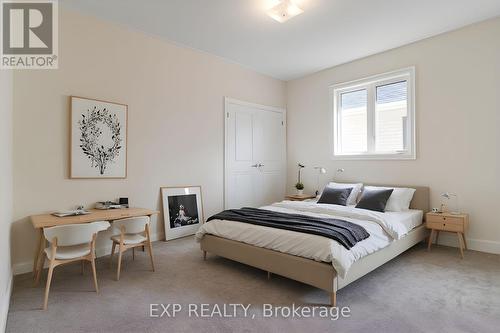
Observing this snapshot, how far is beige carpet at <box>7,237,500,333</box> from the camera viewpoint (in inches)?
83.6

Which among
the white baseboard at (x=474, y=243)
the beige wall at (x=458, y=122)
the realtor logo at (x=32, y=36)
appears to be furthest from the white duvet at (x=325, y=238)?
the realtor logo at (x=32, y=36)

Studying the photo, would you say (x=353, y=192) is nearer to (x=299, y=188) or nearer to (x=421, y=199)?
(x=421, y=199)

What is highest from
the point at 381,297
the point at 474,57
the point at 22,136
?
the point at 474,57

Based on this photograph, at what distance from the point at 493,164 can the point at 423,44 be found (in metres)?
1.98

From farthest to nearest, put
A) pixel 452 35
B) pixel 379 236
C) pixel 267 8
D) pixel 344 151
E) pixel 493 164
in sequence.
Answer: pixel 344 151 < pixel 452 35 < pixel 493 164 < pixel 267 8 < pixel 379 236

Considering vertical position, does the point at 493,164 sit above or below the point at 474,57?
below

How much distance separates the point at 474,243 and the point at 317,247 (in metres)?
2.82

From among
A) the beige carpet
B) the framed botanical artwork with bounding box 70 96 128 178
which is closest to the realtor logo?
the framed botanical artwork with bounding box 70 96 128 178

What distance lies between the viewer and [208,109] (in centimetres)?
496

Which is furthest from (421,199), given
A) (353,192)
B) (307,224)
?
(307,224)

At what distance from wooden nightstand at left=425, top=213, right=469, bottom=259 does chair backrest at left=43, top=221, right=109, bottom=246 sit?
4045mm

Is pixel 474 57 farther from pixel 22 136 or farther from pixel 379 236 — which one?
pixel 22 136

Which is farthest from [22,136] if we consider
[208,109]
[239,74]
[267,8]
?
[239,74]

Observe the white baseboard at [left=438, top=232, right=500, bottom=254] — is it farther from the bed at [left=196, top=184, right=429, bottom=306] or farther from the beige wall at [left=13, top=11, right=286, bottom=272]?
the beige wall at [left=13, top=11, right=286, bottom=272]
